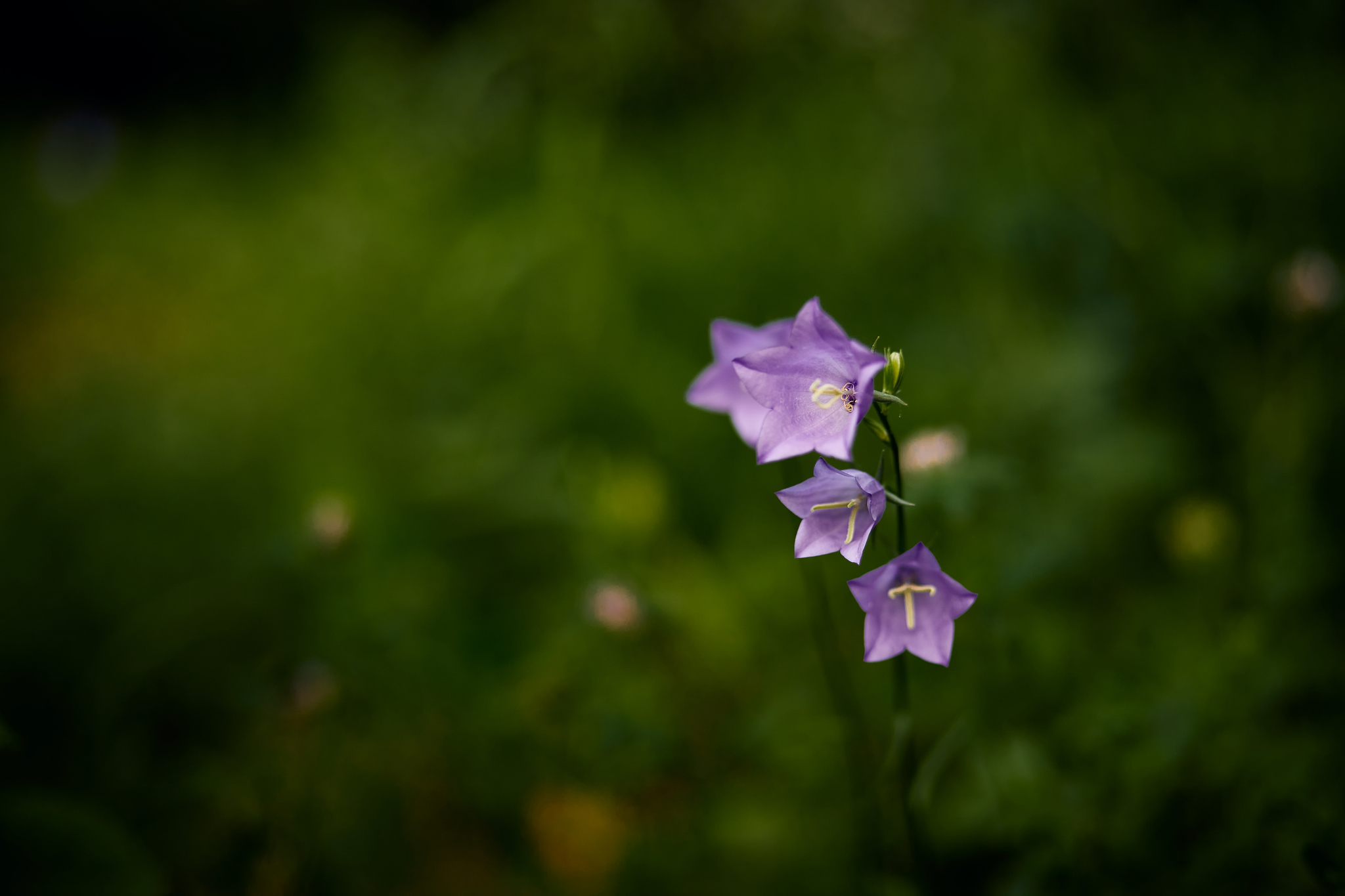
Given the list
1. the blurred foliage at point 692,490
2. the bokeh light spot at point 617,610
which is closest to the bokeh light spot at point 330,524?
the blurred foliage at point 692,490

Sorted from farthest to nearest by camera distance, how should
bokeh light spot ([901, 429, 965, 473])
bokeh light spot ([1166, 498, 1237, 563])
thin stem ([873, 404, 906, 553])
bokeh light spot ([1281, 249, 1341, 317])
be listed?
1. bokeh light spot ([1281, 249, 1341, 317])
2. bokeh light spot ([1166, 498, 1237, 563])
3. bokeh light spot ([901, 429, 965, 473])
4. thin stem ([873, 404, 906, 553])

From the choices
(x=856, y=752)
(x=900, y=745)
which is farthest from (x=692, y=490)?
(x=900, y=745)

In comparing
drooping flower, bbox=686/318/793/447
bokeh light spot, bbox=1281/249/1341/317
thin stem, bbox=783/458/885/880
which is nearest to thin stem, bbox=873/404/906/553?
drooping flower, bbox=686/318/793/447

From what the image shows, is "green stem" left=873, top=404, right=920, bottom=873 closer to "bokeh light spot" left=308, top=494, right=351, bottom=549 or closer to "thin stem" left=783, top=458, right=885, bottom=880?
"thin stem" left=783, top=458, right=885, bottom=880

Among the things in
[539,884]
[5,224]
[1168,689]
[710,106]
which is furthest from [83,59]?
[1168,689]

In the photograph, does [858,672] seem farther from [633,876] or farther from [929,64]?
[929,64]

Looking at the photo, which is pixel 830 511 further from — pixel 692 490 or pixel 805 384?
pixel 692 490
